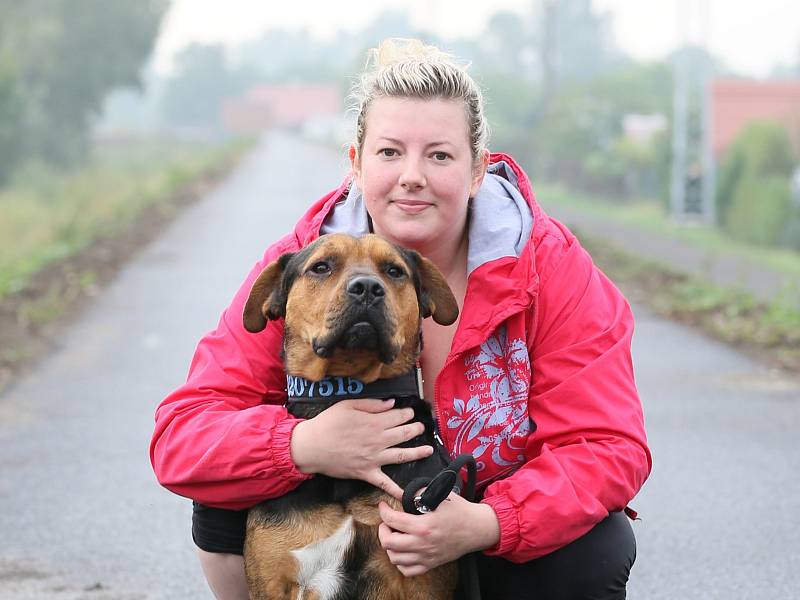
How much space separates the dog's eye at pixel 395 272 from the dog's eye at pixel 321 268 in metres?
0.18

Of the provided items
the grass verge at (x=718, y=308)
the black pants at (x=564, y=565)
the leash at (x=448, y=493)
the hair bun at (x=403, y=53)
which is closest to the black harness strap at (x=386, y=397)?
the leash at (x=448, y=493)

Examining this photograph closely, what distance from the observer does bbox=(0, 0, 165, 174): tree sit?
36.9 m

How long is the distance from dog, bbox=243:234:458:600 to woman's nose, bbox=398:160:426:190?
0.19 m

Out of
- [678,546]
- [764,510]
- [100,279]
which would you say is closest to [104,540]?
[678,546]

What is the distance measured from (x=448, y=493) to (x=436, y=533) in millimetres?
107

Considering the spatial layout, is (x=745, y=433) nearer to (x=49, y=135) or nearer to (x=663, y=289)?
(x=663, y=289)

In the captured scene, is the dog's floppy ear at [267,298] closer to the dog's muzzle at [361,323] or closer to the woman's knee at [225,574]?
the dog's muzzle at [361,323]

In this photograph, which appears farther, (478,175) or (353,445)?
(478,175)

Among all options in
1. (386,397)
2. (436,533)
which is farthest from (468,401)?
(436,533)

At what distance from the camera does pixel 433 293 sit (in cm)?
324

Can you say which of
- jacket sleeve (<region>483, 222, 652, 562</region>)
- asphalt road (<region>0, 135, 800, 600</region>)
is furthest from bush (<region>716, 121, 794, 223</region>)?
jacket sleeve (<region>483, 222, 652, 562</region>)

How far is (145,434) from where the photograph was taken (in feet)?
20.7

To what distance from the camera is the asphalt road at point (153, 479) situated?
434 cm

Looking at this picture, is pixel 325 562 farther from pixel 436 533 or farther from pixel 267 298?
pixel 267 298
